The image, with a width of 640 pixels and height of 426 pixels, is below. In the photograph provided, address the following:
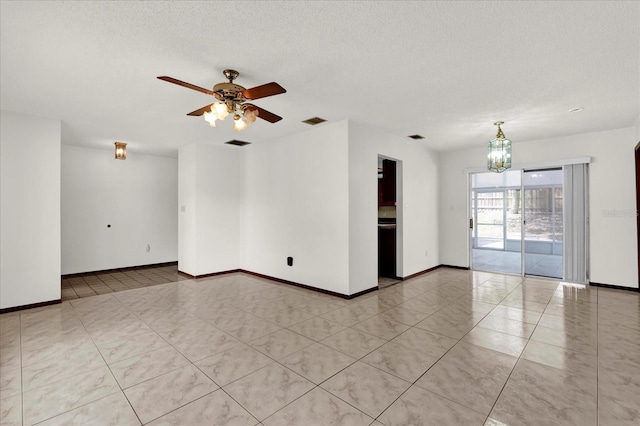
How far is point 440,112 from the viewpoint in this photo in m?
4.15

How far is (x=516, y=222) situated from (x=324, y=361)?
9093mm

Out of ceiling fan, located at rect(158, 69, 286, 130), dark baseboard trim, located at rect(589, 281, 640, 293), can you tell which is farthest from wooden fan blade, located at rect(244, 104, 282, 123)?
dark baseboard trim, located at rect(589, 281, 640, 293)

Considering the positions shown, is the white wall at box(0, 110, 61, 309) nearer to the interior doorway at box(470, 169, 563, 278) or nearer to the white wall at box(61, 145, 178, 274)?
the white wall at box(61, 145, 178, 274)

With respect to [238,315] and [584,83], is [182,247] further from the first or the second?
[584,83]

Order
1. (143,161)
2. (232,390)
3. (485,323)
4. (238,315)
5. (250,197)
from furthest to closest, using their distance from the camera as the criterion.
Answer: (143,161) → (250,197) → (238,315) → (485,323) → (232,390)

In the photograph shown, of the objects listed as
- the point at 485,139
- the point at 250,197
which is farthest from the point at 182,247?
the point at 485,139

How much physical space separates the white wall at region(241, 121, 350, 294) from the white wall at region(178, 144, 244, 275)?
26 centimetres

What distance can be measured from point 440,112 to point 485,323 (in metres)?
2.70

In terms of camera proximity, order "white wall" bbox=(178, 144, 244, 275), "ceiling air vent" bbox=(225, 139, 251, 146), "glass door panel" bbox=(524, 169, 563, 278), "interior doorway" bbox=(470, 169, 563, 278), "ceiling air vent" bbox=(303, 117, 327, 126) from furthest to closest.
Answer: "glass door panel" bbox=(524, 169, 563, 278), "interior doorway" bbox=(470, 169, 563, 278), "white wall" bbox=(178, 144, 244, 275), "ceiling air vent" bbox=(225, 139, 251, 146), "ceiling air vent" bbox=(303, 117, 327, 126)

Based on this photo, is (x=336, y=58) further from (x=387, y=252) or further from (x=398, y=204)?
(x=387, y=252)

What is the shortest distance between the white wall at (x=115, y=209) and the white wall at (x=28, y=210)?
2.16 meters

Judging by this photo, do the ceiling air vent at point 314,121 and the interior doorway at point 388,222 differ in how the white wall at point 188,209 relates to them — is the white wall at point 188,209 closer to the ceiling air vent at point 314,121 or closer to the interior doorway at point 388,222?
the ceiling air vent at point 314,121

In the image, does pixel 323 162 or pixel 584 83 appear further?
pixel 323 162

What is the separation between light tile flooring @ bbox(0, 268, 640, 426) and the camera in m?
1.98
